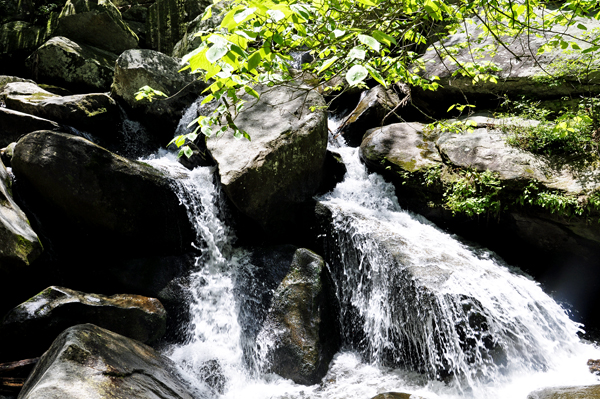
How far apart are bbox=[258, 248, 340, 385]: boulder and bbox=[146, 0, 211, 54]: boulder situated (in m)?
12.7

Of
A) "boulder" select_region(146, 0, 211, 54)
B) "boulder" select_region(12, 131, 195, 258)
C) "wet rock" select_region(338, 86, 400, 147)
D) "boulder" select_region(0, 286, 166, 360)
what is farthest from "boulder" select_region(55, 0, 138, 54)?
"boulder" select_region(0, 286, 166, 360)

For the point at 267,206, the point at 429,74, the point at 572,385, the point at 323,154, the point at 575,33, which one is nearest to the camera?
the point at 572,385

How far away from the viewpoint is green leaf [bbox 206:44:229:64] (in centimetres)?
130

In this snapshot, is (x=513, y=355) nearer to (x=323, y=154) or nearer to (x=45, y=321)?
(x=323, y=154)

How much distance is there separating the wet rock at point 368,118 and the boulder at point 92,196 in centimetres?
482

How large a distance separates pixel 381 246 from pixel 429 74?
560 centimetres

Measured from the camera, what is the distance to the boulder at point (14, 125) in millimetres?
6645

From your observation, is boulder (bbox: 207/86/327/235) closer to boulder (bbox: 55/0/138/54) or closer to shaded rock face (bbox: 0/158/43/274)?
shaded rock face (bbox: 0/158/43/274)

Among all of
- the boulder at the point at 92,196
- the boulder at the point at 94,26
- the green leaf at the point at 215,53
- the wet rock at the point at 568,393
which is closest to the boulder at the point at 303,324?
the boulder at the point at 92,196

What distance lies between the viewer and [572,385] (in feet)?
11.8

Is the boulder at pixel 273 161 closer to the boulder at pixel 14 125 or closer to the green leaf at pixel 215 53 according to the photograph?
the boulder at pixel 14 125

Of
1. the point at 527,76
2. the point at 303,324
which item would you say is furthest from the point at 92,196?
the point at 527,76

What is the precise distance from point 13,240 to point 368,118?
728 cm

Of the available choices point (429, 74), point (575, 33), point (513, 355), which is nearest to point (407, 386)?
point (513, 355)
